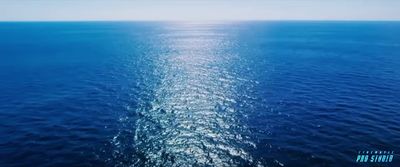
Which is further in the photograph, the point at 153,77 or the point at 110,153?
the point at 153,77

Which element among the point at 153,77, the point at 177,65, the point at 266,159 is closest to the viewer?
the point at 266,159

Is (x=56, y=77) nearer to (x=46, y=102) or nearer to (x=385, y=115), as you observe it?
(x=46, y=102)

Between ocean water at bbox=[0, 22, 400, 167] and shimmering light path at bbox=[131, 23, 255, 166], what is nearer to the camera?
shimmering light path at bbox=[131, 23, 255, 166]

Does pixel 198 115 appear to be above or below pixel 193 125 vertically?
above

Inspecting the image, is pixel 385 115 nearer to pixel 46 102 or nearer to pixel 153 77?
pixel 153 77

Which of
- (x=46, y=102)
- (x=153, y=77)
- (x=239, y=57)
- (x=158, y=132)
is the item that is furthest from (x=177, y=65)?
(x=158, y=132)

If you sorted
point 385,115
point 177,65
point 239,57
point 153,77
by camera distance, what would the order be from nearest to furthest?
1. point 385,115
2. point 153,77
3. point 177,65
4. point 239,57

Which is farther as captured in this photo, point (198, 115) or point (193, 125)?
point (198, 115)

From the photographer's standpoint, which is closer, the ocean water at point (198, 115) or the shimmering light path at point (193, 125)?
the shimmering light path at point (193, 125)

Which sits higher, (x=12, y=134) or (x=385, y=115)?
(x=385, y=115)
